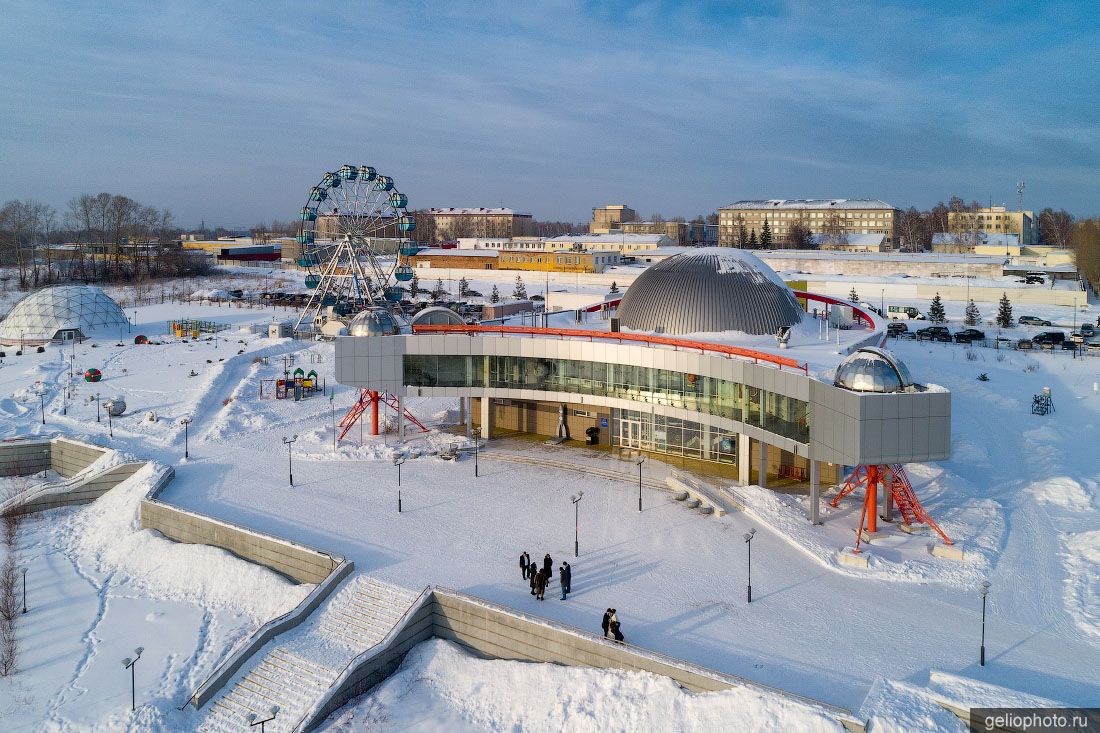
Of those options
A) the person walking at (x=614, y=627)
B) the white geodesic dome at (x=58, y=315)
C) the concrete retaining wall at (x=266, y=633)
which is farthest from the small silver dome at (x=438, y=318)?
the white geodesic dome at (x=58, y=315)

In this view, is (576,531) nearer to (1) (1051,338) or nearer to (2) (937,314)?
(1) (1051,338)

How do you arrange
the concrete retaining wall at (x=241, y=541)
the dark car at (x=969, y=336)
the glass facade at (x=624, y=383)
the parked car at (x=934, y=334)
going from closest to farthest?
the concrete retaining wall at (x=241, y=541)
the glass facade at (x=624, y=383)
the dark car at (x=969, y=336)
the parked car at (x=934, y=334)

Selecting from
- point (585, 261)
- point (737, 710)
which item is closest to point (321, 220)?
point (585, 261)

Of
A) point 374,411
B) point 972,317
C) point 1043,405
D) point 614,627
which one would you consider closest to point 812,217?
point 972,317

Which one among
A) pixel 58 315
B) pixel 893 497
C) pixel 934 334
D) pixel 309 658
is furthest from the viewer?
pixel 58 315

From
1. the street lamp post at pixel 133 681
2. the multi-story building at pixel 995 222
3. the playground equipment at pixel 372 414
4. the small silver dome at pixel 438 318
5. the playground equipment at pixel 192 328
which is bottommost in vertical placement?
the street lamp post at pixel 133 681

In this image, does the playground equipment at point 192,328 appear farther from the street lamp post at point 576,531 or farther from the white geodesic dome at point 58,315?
the street lamp post at point 576,531

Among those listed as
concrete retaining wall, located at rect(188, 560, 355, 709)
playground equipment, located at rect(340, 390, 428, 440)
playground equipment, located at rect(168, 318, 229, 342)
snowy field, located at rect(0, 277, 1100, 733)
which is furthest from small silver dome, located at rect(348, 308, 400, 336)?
playground equipment, located at rect(168, 318, 229, 342)
